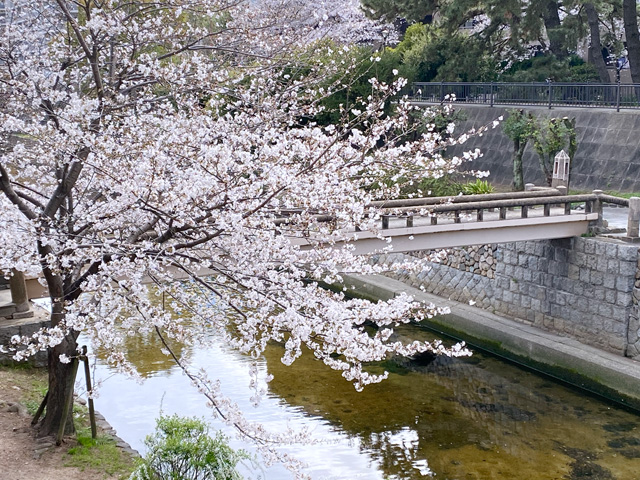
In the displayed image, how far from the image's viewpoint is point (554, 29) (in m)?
26.6

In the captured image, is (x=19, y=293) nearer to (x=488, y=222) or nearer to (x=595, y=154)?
(x=488, y=222)

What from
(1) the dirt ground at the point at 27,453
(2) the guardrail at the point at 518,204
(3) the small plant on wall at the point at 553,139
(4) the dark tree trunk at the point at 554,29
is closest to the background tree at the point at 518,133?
(3) the small plant on wall at the point at 553,139

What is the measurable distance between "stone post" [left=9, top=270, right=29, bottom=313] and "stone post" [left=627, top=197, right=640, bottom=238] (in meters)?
10.5

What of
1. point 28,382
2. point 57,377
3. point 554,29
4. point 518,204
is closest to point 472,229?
point 518,204

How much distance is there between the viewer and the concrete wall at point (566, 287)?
1436cm

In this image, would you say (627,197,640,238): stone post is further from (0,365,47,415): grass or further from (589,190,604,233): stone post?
(0,365,47,415): grass

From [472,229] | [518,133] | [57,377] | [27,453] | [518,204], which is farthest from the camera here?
[518,133]

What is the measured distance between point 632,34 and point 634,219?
1295cm

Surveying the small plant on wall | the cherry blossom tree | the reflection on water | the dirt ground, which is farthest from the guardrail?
the dirt ground

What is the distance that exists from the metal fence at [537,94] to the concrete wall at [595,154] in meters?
0.37

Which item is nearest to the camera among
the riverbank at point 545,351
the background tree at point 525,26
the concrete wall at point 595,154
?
the riverbank at point 545,351

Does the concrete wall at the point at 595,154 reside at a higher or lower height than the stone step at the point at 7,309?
higher

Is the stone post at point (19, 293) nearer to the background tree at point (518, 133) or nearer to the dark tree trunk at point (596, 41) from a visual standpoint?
the background tree at point (518, 133)

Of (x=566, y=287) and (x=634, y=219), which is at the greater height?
(x=634, y=219)
